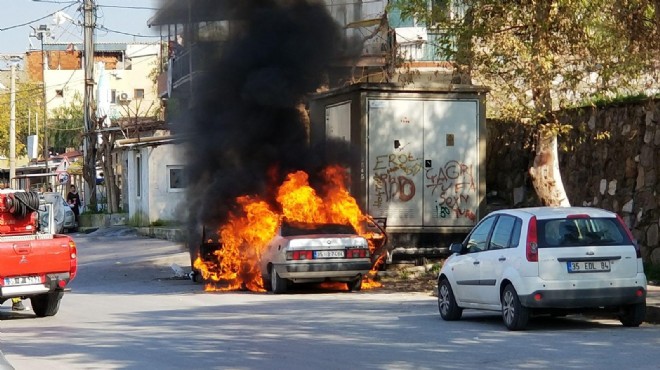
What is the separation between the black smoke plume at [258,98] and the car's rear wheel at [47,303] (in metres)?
5.71

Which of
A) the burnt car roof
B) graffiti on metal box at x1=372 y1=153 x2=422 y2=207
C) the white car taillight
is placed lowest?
the burnt car roof

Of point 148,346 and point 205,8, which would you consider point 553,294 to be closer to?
point 148,346

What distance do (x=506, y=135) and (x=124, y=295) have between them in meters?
9.99

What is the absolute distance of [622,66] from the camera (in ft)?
59.3

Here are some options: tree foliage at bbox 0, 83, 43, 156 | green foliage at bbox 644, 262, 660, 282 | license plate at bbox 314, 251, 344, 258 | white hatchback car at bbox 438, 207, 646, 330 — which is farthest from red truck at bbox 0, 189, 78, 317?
tree foliage at bbox 0, 83, 43, 156

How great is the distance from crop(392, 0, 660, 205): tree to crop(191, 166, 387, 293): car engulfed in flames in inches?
144

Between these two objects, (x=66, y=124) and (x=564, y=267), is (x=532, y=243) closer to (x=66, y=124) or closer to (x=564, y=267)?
(x=564, y=267)

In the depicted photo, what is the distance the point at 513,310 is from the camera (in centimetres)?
1380

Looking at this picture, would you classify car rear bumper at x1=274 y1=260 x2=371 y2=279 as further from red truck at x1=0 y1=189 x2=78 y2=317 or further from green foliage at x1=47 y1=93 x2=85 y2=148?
green foliage at x1=47 y1=93 x2=85 y2=148

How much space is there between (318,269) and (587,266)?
7.39m

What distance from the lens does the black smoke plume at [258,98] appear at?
937 inches

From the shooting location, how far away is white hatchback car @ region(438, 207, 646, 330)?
13422mm

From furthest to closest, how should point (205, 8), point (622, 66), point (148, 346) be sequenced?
1. point (205, 8)
2. point (622, 66)
3. point (148, 346)

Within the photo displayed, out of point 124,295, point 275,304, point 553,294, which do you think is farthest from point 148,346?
point 124,295
